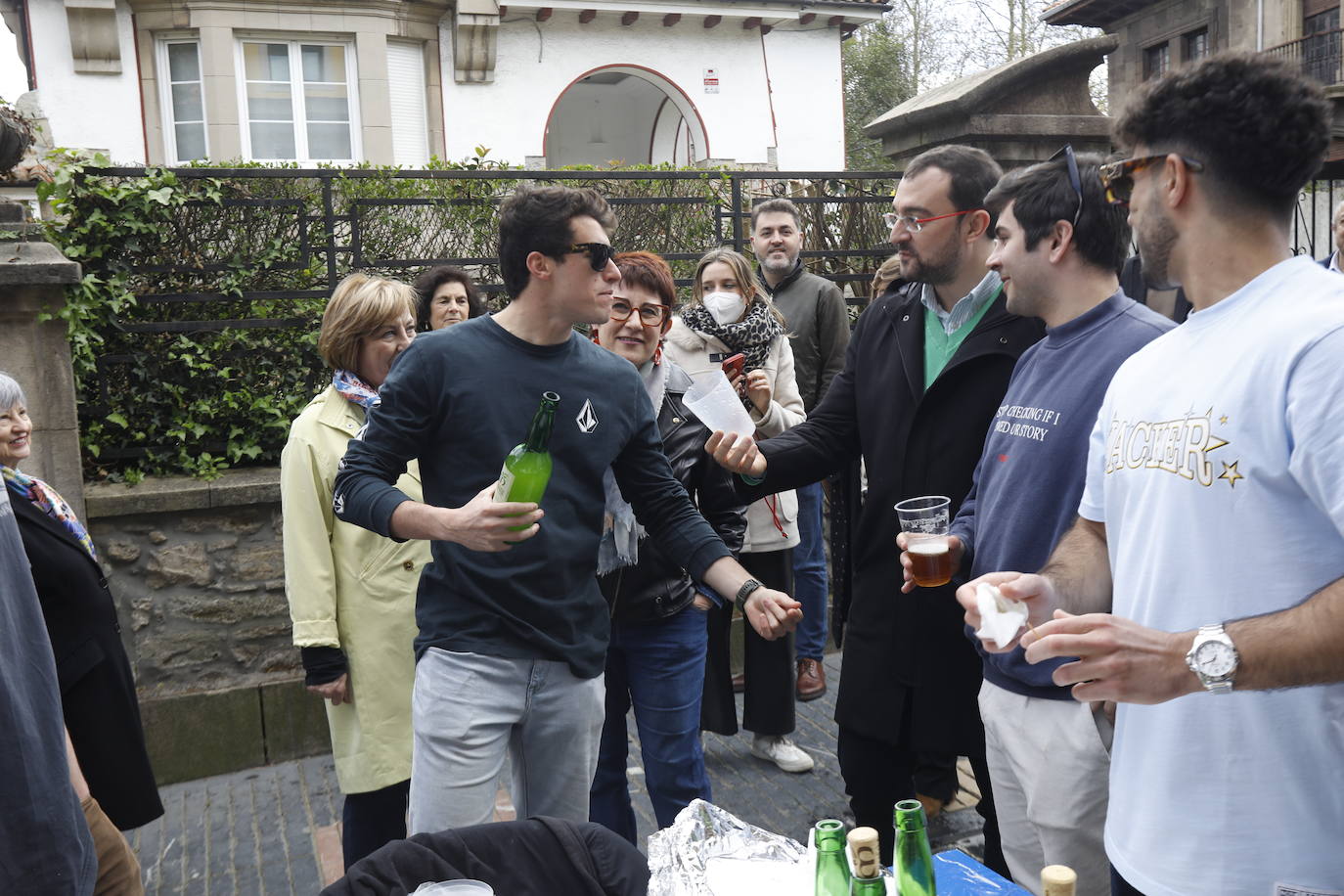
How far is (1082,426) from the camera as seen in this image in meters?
2.68

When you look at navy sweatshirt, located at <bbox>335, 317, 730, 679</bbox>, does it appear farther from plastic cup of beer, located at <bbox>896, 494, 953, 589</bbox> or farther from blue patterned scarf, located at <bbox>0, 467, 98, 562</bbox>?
blue patterned scarf, located at <bbox>0, 467, 98, 562</bbox>

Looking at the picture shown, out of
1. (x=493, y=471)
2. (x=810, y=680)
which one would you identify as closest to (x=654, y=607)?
(x=493, y=471)

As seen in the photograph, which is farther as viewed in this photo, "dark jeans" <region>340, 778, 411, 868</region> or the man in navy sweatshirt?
"dark jeans" <region>340, 778, 411, 868</region>

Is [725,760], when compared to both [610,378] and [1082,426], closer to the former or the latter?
[610,378]

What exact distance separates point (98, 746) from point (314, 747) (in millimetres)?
2440

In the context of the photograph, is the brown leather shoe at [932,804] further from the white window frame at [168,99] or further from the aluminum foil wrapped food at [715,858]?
the white window frame at [168,99]

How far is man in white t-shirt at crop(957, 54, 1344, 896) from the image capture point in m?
1.70

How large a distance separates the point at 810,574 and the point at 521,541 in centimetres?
335

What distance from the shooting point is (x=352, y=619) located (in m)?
3.78

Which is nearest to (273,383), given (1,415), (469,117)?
(1,415)

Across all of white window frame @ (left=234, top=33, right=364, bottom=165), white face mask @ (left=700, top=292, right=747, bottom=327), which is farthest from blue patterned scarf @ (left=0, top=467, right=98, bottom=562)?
white window frame @ (left=234, top=33, right=364, bottom=165)

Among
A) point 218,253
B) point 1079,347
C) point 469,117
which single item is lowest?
point 1079,347

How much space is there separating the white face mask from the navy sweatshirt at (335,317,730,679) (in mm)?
2088

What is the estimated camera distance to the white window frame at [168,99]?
14938 mm
